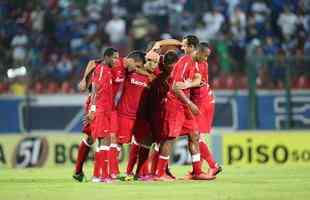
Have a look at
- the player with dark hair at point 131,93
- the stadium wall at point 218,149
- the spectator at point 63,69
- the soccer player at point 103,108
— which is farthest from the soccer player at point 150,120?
the spectator at point 63,69

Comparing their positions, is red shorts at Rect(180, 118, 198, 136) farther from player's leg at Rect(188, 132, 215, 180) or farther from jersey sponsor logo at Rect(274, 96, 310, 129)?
jersey sponsor logo at Rect(274, 96, 310, 129)

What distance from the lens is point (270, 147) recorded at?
80.2ft

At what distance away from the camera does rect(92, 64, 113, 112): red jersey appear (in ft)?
52.7

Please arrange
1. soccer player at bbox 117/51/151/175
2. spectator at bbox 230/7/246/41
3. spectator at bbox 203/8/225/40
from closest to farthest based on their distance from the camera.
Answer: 1. soccer player at bbox 117/51/151/175
2. spectator at bbox 230/7/246/41
3. spectator at bbox 203/8/225/40

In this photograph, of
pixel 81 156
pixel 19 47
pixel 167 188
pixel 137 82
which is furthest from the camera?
pixel 19 47

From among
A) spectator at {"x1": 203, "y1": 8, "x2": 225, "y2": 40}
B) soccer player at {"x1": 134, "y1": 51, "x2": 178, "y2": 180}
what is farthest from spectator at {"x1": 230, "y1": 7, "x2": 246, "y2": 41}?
soccer player at {"x1": 134, "y1": 51, "x2": 178, "y2": 180}

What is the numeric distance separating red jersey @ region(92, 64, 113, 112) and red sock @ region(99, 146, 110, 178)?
607 millimetres

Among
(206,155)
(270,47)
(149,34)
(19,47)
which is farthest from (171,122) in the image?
(19,47)

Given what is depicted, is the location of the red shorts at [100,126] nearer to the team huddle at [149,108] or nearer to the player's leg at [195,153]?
the team huddle at [149,108]

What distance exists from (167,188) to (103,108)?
2045 mm

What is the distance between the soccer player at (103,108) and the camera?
16.0 meters

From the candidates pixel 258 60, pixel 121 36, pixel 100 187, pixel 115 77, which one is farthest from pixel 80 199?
pixel 121 36

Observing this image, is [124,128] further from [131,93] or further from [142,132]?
[131,93]

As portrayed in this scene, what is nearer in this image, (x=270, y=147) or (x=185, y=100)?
(x=185, y=100)
